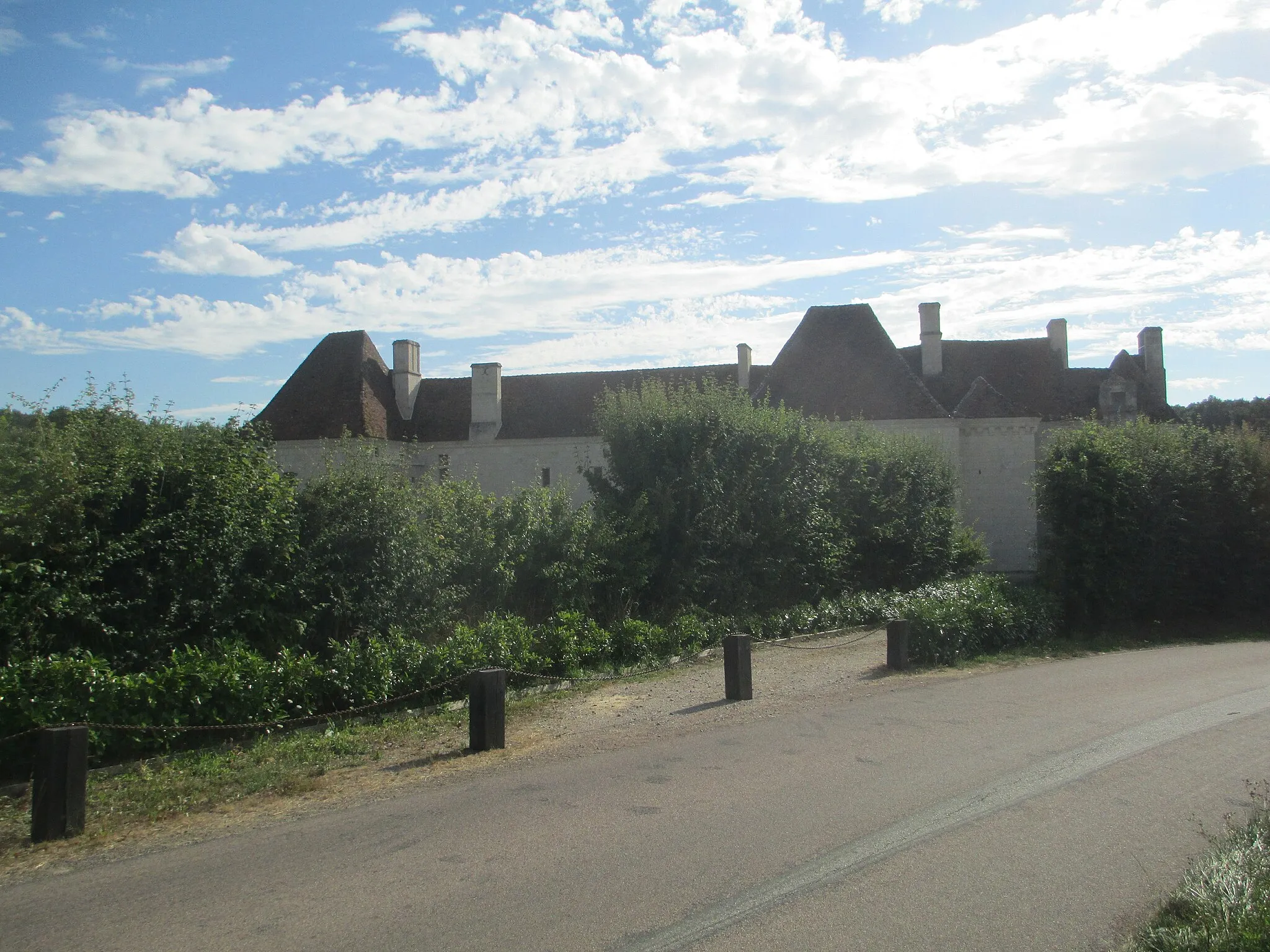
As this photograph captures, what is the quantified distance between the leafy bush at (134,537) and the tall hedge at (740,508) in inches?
254

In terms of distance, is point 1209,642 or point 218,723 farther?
point 1209,642

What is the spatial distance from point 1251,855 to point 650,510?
12.2 m

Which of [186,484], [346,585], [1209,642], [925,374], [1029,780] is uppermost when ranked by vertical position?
[925,374]

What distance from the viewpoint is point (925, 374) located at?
124 ft

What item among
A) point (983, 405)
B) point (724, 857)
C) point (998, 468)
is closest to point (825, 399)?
point (983, 405)

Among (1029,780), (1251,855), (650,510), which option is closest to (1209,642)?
(650,510)

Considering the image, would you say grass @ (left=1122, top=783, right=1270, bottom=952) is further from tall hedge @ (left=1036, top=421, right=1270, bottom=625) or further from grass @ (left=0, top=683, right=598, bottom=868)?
tall hedge @ (left=1036, top=421, right=1270, bottom=625)

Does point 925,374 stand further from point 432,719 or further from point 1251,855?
point 1251,855

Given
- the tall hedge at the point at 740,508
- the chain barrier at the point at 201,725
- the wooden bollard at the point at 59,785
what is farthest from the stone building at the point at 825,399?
the wooden bollard at the point at 59,785

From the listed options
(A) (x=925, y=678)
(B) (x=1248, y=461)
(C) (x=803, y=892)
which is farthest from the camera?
(B) (x=1248, y=461)

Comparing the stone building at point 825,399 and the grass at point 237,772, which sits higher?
the stone building at point 825,399

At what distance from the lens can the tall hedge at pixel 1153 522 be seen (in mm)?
20625

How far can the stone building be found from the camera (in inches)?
1284

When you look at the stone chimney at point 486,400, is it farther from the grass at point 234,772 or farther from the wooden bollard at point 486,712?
the wooden bollard at point 486,712
